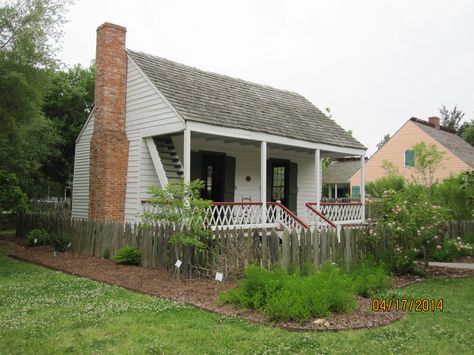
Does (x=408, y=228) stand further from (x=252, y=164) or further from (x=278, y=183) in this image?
(x=278, y=183)

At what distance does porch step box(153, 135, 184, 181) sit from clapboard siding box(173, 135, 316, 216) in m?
0.86

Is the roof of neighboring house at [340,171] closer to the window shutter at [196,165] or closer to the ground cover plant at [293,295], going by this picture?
the window shutter at [196,165]

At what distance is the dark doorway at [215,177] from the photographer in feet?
49.7

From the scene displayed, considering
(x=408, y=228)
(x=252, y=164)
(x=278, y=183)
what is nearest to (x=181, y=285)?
(x=408, y=228)

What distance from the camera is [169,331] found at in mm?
5355

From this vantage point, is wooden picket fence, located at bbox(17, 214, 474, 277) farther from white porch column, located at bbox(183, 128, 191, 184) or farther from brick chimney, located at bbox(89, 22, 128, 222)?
white porch column, located at bbox(183, 128, 191, 184)

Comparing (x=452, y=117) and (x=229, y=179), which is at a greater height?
(x=452, y=117)

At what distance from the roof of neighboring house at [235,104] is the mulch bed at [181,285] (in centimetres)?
431

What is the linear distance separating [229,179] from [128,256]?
5.77 meters

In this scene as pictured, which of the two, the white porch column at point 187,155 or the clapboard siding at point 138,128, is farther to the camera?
the clapboard siding at point 138,128

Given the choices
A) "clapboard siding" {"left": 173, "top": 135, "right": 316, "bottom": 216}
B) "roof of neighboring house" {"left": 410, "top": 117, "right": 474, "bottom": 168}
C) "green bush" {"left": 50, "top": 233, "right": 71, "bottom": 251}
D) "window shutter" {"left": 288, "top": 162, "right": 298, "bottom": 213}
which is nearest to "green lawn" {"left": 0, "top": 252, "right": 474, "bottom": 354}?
"green bush" {"left": 50, "top": 233, "right": 71, "bottom": 251}

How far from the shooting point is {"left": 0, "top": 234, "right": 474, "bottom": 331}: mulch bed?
5.75m

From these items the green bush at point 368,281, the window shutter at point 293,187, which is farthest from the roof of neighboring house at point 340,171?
the green bush at point 368,281

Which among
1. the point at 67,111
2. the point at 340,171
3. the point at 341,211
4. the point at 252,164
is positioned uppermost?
the point at 67,111
